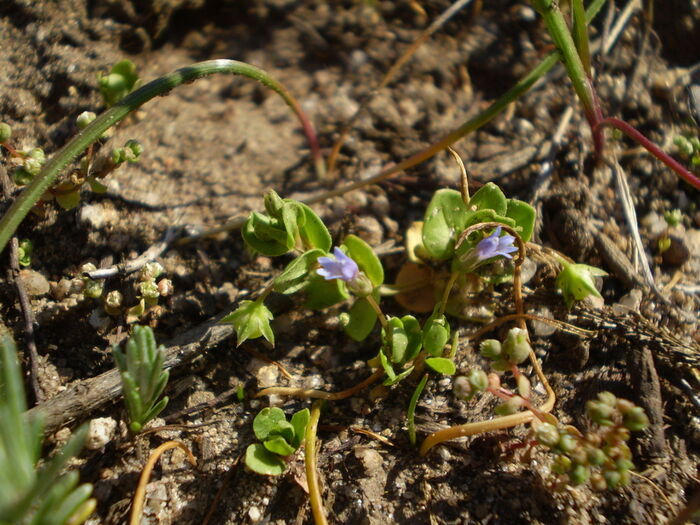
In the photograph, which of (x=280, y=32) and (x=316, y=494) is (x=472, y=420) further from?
(x=280, y=32)

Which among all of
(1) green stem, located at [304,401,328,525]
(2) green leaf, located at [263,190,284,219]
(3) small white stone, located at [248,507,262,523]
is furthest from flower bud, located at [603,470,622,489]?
(2) green leaf, located at [263,190,284,219]

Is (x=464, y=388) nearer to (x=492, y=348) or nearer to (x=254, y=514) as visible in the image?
(x=492, y=348)

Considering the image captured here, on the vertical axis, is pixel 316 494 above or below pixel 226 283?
below

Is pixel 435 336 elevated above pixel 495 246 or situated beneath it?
situated beneath

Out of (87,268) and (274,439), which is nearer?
(274,439)

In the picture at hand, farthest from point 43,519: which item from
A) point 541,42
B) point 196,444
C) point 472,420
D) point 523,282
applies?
point 541,42

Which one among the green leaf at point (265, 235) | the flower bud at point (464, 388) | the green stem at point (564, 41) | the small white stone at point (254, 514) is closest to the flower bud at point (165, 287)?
the green leaf at point (265, 235)

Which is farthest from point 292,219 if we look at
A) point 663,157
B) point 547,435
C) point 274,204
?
point 663,157
